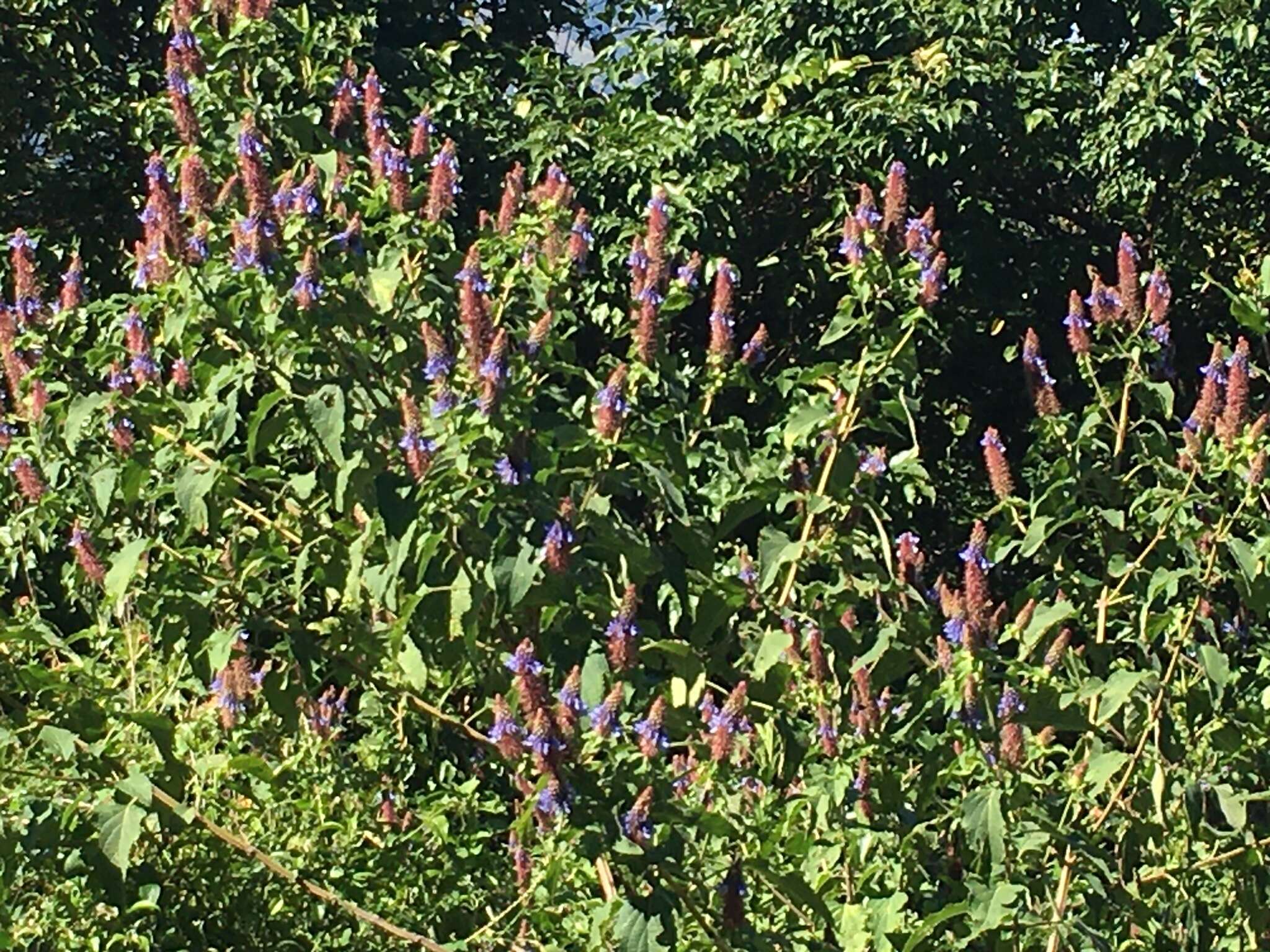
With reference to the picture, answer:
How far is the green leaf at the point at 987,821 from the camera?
8.24 feet

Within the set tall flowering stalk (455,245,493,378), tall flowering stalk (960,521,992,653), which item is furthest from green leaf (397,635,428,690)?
tall flowering stalk (960,521,992,653)

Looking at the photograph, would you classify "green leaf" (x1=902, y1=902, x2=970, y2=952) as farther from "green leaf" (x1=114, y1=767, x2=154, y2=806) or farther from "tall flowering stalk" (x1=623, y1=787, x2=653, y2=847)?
"green leaf" (x1=114, y1=767, x2=154, y2=806)

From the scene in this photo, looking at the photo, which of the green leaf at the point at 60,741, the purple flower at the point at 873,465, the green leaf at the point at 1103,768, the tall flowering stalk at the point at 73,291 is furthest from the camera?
the purple flower at the point at 873,465

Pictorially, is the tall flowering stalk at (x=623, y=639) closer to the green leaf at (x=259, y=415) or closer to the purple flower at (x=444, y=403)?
the purple flower at (x=444, y=403)

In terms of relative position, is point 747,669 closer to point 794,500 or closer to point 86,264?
point 794,500

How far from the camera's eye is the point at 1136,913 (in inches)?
109

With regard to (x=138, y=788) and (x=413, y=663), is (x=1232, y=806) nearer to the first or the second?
(x=413, y=663)

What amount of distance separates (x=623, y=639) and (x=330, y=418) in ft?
1.61

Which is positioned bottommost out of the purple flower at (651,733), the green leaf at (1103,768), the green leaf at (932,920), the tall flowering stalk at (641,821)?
the green leaf at (932,920)

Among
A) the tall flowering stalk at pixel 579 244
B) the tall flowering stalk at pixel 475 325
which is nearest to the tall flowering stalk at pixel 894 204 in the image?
the tall flowering stalk at pixel 579 244

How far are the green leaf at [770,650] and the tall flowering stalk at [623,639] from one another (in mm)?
247

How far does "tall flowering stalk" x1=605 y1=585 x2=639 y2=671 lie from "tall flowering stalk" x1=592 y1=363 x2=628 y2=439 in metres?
0.22

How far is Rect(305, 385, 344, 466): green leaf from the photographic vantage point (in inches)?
97.5

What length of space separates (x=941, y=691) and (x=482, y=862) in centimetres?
86
